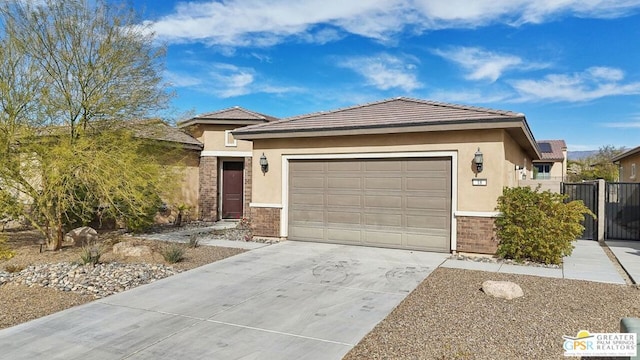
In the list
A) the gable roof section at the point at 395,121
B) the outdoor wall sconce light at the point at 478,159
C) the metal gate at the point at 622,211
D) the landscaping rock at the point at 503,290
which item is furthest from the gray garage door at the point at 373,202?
the metal gate at the point at 622,211

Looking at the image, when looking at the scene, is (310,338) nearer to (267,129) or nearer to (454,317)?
(454,317)

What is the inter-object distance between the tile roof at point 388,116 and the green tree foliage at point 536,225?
1818mm

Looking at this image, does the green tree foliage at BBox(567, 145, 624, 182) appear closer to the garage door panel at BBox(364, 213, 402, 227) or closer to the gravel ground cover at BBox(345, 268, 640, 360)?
the garage door panel at BBox(364, 213, 402, 227)

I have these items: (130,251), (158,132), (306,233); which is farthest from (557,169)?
(130,251)

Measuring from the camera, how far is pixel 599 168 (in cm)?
3331

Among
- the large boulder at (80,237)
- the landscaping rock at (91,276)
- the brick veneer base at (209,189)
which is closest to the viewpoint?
the landscaping rock at (91,276)

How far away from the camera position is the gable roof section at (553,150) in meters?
31.6

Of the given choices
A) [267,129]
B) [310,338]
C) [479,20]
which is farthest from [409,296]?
[479,20]

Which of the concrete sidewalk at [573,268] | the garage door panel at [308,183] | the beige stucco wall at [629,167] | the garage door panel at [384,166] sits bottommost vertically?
the concrete sidewalk at [573,268]

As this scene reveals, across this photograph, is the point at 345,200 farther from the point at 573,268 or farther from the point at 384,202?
the point at 573,268

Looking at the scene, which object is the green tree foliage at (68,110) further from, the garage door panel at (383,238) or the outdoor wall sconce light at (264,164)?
the garage door panel at (383,238)

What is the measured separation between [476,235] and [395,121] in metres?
3.29

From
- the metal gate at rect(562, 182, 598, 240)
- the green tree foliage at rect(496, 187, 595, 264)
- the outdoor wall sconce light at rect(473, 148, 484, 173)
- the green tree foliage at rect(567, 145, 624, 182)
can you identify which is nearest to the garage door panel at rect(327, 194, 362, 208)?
the outdoor wall sconce light at rect(473, 148, 484, 173)

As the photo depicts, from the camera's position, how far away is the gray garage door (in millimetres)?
9414
